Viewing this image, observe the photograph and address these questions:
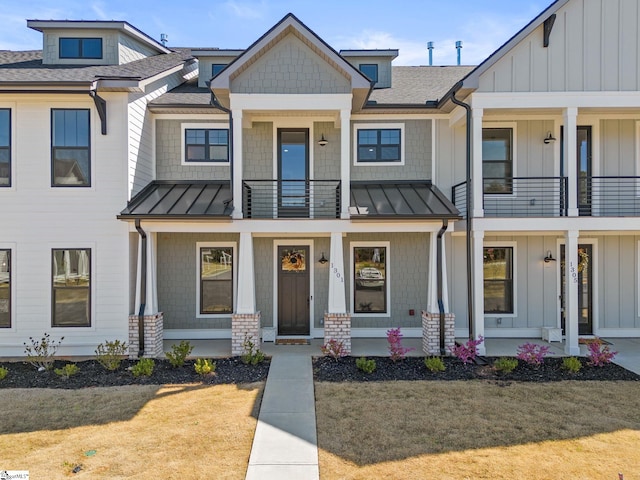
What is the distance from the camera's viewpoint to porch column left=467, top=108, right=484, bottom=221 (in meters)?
9.05

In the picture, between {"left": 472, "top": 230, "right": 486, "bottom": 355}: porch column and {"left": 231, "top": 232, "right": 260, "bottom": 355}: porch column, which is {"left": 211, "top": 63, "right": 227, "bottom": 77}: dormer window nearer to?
{"left": 231, "top": 232, "right": 260, "bottom": 355}: porch column

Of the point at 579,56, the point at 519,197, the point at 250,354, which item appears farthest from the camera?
the point at 519,197

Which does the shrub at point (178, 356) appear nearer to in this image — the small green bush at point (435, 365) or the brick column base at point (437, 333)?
the small green bush at point (435, 365)

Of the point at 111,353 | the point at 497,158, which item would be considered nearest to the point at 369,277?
the point at 497,158

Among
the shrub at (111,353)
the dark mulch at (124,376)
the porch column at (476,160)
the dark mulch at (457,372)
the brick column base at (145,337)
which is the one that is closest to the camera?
the dark mulch at (124,376)

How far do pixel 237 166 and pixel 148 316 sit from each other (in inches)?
159

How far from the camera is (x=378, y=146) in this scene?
10625 millimetres

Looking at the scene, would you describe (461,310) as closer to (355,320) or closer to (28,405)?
→ (355,320)

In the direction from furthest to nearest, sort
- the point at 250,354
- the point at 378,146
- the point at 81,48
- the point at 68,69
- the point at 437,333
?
the point at 81,48 → the point at 378,146 → the point at 68,69 → the point at 437,333 → the point at 250,354

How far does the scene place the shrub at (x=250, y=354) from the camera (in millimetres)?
8391

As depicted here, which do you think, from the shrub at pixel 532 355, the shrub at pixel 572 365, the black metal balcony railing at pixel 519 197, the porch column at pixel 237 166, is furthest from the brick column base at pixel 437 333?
the porch column at pixel 237 166

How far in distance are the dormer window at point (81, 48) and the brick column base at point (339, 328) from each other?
34.3ft

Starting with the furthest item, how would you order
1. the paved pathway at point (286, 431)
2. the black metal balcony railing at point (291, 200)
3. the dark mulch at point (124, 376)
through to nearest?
the black metal balcony railing at point (291, 200), the dark mulch at point (124, 376), the paved pathway at point (286, 431)

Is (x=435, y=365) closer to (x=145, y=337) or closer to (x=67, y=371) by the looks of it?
(x=145, y=337)
